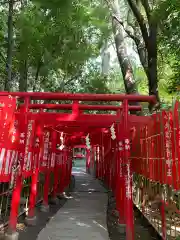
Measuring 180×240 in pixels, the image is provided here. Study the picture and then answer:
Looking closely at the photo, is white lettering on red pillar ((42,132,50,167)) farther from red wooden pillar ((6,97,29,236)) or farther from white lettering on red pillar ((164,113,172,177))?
white lettering on red pillar ((164,113,172,177))

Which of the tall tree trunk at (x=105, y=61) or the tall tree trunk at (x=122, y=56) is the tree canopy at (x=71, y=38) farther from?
the tall tree trunk at (x=105, y=61)

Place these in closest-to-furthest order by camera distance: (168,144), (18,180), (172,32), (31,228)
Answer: (168,144)
(18,180)
(31,228)
(172,32)

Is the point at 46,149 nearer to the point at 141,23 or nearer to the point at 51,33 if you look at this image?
the point at 51,33

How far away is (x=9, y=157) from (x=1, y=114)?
856mm

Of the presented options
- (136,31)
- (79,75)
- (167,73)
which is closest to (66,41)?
(136,31)

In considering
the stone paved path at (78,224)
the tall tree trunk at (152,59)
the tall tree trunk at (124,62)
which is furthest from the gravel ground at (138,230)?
the tall tree trunk at (124,62)

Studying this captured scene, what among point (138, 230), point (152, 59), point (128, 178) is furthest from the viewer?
point (152, 59)

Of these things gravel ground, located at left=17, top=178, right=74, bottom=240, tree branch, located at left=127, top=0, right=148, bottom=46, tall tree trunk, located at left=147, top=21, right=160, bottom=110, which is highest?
tree branch, located at left=127, top=0, right=148, bottom=46

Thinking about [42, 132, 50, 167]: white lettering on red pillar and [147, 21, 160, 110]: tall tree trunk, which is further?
[42, 132, 50, 167]: white lettering on red pillar

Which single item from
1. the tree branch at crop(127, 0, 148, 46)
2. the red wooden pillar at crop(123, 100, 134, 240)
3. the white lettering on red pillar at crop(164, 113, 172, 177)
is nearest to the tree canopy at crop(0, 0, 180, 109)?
the tree branch at crop(127, 0, 148, 46)

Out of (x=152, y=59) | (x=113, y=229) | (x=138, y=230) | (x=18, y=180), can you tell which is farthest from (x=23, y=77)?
(x=138, y=230)

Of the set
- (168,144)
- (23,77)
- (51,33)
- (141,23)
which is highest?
(51,33)

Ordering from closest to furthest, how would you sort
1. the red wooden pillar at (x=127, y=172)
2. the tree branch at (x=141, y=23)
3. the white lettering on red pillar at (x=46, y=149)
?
the red wooden pillar at (x=127, y=172) < the tree branch at (x=141, y=23) < the white lettering on red pillar at (x=46, y=149)

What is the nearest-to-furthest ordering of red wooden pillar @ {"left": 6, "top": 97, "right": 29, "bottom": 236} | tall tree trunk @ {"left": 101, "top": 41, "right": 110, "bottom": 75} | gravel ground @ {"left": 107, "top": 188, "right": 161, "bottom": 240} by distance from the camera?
1. red wooden pillar @ {"left": 6, "top": 97, "right": 29, "bottom": 236}
2. gravel ground @ {"left": 107, "top": 188, "right": 161, "bottom": 240}
3. tall tree trunk @ {"left": 101, "top": 41, "right": 110, "bottom": 75}
